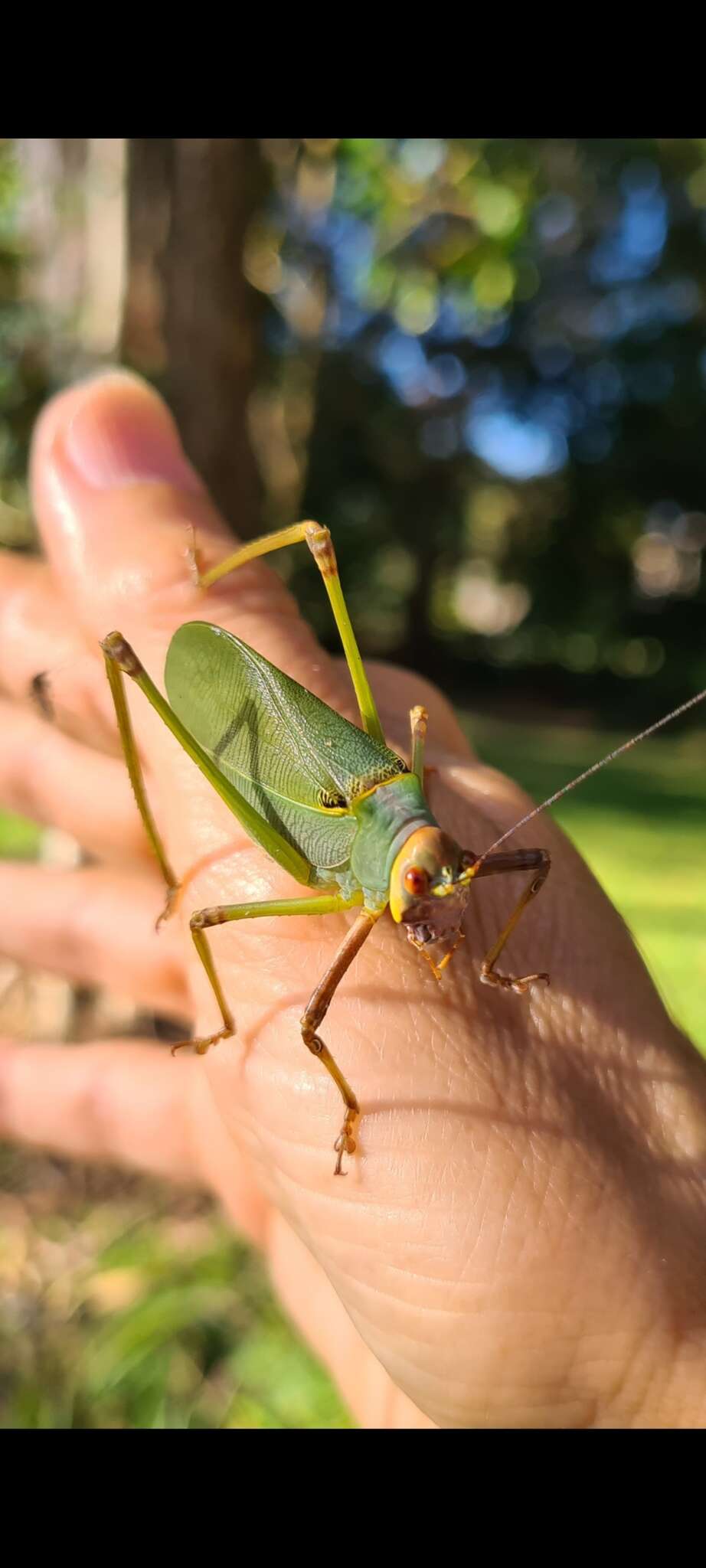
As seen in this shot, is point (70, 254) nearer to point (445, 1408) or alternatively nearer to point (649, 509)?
A: point (445, 1408)

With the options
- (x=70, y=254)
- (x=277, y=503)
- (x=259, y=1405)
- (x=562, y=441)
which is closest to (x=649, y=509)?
(x=562, y=441)

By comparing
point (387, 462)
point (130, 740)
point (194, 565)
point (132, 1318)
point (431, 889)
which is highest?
point (387, 462)

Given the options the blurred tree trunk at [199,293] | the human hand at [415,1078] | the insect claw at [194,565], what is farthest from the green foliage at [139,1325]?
the blurred tree trunk at [199,293]

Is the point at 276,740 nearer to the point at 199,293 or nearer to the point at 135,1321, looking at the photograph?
the point at 135,1321

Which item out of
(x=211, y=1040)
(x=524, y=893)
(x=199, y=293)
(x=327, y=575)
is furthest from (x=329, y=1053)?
(x=199, y=293)

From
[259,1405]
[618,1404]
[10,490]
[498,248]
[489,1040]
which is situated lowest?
[259,1405]

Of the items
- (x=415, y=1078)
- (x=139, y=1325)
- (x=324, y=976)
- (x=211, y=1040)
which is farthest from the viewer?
(x=139, y=1325)

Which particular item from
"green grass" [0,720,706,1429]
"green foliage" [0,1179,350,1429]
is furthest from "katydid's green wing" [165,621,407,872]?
"green foliage" [0,1179,350,1429]

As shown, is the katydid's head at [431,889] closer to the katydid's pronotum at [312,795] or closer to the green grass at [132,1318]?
the katydid's pronotum at [312,795]
